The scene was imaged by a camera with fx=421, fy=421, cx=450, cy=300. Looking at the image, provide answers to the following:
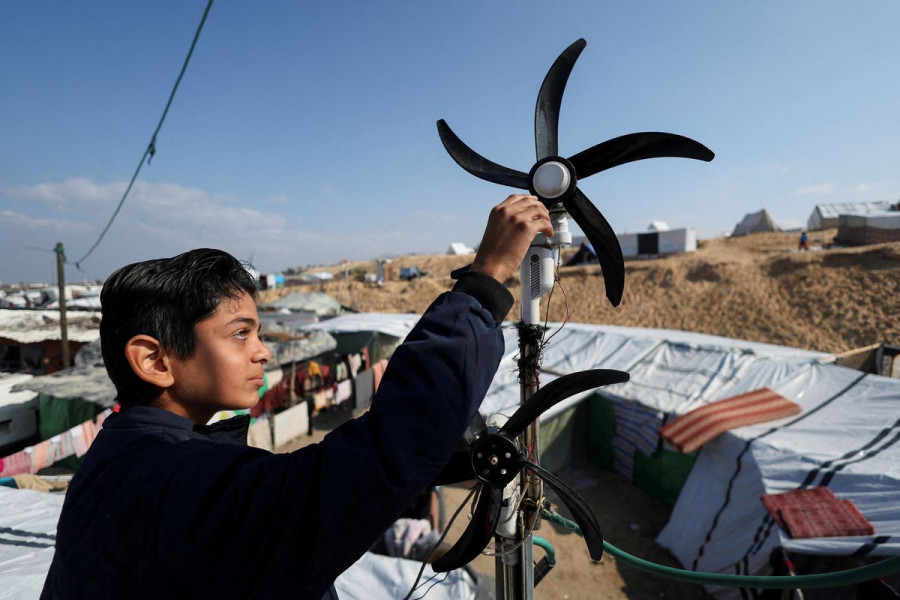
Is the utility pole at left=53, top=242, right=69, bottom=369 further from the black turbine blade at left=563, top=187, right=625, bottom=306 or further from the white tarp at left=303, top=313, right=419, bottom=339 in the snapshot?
the black turbine blade at left=563, top=187, right=625, bottom=306

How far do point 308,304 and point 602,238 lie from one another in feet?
91.8

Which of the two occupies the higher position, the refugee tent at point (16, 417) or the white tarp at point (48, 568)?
the white tarp at point (48, 568)

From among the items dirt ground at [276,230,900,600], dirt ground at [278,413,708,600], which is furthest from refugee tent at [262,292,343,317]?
dirt ground at [278,413,708,600]

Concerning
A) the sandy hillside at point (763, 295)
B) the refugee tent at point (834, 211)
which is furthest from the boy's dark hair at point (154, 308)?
the refugee tent at point (834, 211)

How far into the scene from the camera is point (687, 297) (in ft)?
93.0

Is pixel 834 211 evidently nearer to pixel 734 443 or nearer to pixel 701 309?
pixel 701 309

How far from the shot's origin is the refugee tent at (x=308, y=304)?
90.6ft

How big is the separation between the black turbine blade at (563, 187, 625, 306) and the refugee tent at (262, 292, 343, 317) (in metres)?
25.5

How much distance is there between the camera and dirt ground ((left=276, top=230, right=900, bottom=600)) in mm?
8305

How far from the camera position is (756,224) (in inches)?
1770

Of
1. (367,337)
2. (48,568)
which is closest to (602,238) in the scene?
(48,568)

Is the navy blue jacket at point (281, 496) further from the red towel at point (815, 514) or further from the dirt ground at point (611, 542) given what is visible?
the red towel at point (815, 514)

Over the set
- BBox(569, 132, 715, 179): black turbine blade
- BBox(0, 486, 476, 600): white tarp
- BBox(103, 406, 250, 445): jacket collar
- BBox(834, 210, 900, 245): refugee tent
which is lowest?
BBox(0, 486, 476, 600): white tarp

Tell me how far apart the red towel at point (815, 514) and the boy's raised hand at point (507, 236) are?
690cm
